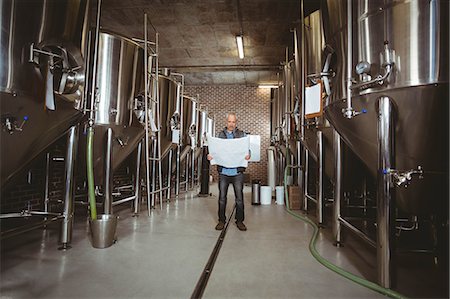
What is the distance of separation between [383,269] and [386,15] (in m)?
1.42

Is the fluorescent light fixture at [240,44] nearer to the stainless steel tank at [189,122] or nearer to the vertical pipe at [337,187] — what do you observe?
the stainless steel tank at [189,122]

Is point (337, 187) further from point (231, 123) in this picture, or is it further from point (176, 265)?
point (176, 265)

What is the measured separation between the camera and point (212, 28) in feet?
18.9

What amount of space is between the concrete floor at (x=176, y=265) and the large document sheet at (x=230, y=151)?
71 cm

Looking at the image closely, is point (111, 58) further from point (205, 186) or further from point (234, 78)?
point (234, 78)

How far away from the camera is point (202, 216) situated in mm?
3543

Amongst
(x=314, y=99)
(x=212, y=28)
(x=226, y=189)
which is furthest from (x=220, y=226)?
(x=212, y=28)

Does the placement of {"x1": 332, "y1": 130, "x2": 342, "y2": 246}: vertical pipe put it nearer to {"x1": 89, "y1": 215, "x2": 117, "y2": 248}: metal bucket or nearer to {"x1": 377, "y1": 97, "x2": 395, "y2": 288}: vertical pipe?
{"x1": 377, "y1": 97, "x2": 395, "y2": 288}: vertical pipe

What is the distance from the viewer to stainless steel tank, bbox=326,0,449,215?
1375 mm

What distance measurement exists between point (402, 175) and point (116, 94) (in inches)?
99.9

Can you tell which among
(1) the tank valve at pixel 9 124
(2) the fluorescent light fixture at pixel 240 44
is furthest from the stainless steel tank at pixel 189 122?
(1) the tank valve at pixel 9 124

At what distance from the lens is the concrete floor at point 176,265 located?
59.4 inches

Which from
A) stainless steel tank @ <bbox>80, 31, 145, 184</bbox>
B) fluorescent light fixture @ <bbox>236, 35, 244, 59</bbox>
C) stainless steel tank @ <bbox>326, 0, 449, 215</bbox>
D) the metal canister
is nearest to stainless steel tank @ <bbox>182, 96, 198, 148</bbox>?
fluorescent light fixture @ <bbox>236, 35, 244, 59</bbox>

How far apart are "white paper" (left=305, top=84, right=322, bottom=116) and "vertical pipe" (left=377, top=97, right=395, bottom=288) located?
A: 1008 mm
